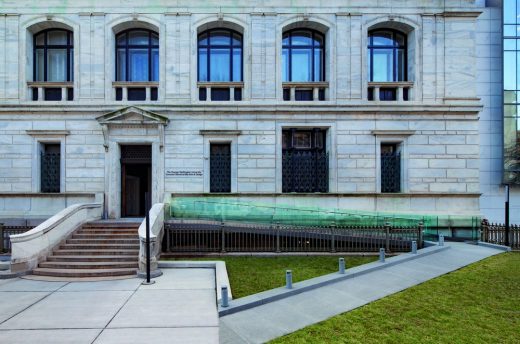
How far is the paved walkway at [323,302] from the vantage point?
5871 mm

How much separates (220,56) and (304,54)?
4.67 m

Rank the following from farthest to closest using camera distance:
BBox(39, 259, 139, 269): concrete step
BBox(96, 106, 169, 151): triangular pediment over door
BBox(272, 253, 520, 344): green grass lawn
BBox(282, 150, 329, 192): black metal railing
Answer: BBox(282, 150, 329, 192): black metal railing → BBox(96, 106, 169, 151): triangular pediment over door → BBox(39, 259, 139, 269): concrete step → BBox(272, 253, 520, 344): green grass lawn

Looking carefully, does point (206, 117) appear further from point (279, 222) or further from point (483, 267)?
point (483, 267)

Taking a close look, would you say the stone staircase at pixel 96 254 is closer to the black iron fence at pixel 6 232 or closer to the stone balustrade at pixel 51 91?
the black iron fence at pixel 6 232

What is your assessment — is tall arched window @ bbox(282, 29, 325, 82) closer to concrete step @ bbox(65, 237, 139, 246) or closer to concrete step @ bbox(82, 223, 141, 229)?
concrete step @ bbox(82, 223, 141, 229)

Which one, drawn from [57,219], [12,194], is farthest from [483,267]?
[12,194]

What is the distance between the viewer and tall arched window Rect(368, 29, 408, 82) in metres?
17.2

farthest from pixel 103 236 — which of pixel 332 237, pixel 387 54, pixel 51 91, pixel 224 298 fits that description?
pixel 387 54

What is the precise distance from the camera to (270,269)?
9891 millimetres

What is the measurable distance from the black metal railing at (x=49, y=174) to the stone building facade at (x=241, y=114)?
0.24 feet

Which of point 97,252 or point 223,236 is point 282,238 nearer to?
point 223,236

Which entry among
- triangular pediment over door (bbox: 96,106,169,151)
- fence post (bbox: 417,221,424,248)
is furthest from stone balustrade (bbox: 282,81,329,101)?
fence post (bbox: 417,221,424,248)

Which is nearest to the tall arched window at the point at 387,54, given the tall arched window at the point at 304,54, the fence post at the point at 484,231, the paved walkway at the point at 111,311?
the tall arched window at the point at 304,54

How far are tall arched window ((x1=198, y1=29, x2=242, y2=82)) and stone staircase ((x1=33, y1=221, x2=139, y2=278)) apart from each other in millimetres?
9048
